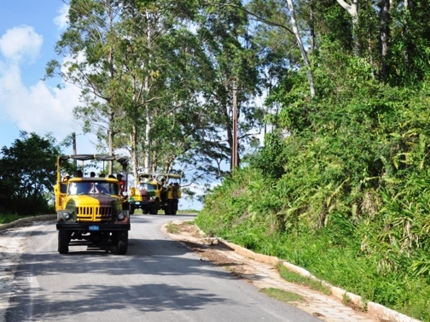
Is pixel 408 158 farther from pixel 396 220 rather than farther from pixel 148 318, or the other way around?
pixel 148 318

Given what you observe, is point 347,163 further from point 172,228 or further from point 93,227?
point 172,228

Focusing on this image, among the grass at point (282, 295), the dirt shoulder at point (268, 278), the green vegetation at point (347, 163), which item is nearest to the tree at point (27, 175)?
the green vegetation at point (347, 163)

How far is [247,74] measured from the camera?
5047 cm

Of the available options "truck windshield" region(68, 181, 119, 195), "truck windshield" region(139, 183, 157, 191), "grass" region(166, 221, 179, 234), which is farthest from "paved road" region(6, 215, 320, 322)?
"truck windshield" region(139, 183, 157, 191)

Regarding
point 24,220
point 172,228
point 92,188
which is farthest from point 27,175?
point 92,188

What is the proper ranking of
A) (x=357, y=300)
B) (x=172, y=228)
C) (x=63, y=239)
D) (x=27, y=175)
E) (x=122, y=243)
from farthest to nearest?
(x=27, y=175) < (x=172, y=228) < (x=122, y=243) < (x=63, y=239) < (x=357, y=300)

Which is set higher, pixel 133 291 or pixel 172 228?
pixel 172 228

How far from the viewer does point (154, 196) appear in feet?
132

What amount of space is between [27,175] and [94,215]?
1885 centimetres

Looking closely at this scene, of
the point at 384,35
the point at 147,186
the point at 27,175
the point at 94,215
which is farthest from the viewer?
the point at 147,186

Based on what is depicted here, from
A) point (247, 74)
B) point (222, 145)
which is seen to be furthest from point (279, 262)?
point (222, 145)

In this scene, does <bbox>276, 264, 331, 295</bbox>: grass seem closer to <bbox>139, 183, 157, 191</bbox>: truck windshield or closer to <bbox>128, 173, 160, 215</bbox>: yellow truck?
<bbox>128, 173, 160, 215</bbox>: yellow truck

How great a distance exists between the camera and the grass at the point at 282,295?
11.7 meters

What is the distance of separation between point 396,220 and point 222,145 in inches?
1720
